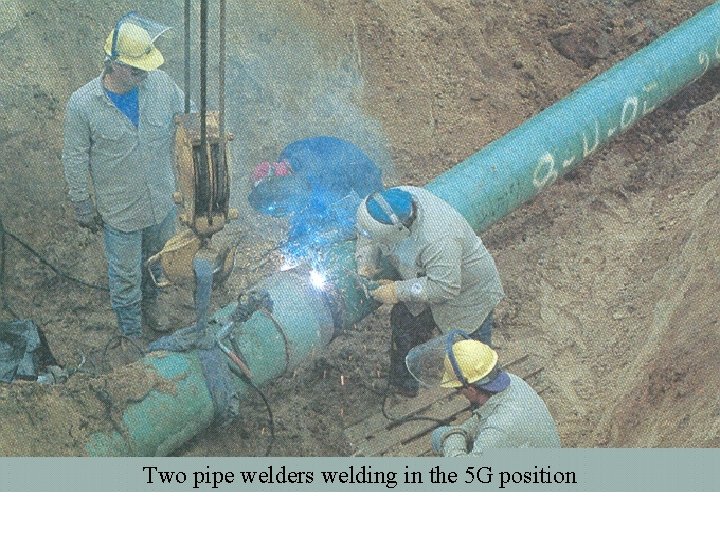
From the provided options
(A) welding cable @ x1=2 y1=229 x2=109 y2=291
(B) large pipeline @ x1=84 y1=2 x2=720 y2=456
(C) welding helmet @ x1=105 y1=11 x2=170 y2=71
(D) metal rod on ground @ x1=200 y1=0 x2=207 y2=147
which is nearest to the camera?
(D) metal rod on ground @ x1=200 y1=0 x2=207 y2=147

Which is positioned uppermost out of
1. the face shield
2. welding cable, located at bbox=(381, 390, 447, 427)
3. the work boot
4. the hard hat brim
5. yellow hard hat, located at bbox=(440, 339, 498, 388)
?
the hard hat brim

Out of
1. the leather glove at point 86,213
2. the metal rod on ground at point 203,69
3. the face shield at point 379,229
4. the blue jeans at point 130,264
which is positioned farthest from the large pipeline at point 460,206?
the metal rod on ground at point 203,69

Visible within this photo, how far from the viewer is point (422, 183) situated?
893 cm

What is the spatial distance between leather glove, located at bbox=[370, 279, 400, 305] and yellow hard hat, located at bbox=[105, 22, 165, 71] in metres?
1.82

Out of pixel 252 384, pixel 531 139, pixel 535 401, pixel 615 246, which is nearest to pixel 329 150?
pixel 531 139

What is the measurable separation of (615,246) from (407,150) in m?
1.89

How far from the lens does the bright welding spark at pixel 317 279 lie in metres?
6.56

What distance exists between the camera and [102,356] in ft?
23.8

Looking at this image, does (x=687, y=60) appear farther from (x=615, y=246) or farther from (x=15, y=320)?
(x=15, y=320)

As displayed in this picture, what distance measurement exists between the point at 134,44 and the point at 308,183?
2.42 m

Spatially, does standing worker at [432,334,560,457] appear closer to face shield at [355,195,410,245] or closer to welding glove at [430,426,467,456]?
welding glove at [430,426,467,456]

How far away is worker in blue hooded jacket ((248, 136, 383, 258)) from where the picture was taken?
317 inches

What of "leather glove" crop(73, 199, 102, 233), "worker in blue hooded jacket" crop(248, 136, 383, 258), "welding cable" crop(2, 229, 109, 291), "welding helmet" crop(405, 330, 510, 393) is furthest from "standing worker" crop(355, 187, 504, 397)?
"welding cable" crop(2, 229, 109, 291)
